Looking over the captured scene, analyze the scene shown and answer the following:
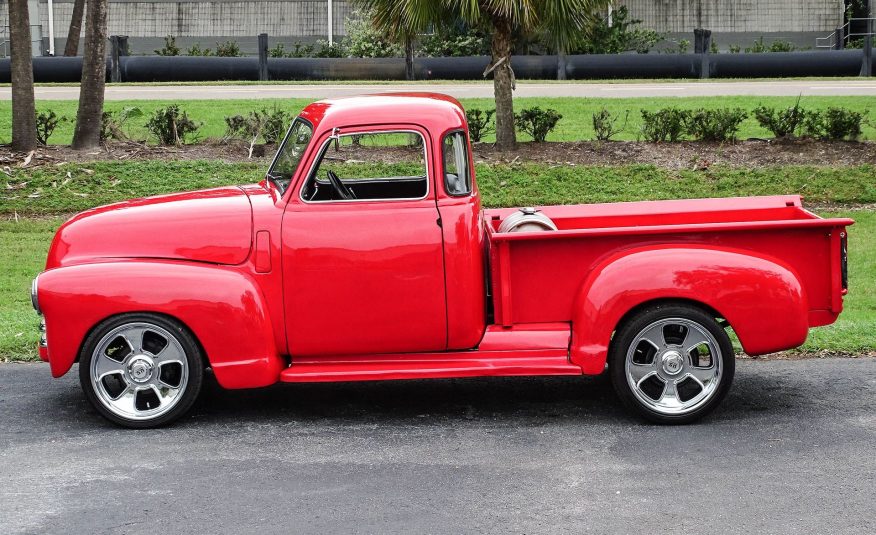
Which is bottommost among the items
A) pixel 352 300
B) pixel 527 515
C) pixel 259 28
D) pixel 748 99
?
pixel 527 515

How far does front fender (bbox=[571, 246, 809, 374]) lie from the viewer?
6.18 meters

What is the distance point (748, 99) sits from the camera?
65.5ft

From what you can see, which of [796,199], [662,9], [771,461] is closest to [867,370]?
[796,199]

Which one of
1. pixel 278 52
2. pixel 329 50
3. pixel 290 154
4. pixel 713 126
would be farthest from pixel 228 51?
pixel 290 154

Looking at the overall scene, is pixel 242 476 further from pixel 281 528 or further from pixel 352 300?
pixel 352 300

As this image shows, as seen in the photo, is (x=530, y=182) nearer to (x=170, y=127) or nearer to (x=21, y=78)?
(x=170, y=127)

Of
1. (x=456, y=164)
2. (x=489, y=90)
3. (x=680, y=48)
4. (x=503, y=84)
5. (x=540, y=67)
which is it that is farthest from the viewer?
(x=680, y=48)

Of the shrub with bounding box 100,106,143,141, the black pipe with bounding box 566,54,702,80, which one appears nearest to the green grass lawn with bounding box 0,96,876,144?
the shrub with bounding box 100,106,143,141

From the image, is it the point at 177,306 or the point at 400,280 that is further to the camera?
the point at 400,280

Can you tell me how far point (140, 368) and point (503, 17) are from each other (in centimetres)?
916

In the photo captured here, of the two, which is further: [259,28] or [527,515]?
[259,28]

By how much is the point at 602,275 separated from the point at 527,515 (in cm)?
163

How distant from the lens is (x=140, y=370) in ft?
20.7

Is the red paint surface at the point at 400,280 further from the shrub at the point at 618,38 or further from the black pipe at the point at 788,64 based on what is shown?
the shrub at the point at 618,38
